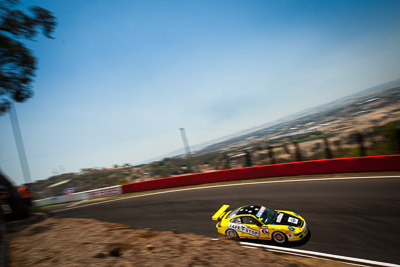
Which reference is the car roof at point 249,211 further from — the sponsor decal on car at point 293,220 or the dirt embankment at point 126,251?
the dirt embankment at point 126,251

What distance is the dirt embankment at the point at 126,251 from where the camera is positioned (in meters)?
4.54

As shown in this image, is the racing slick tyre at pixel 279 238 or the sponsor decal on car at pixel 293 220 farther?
the sponsor decal on car at pixel 293 220

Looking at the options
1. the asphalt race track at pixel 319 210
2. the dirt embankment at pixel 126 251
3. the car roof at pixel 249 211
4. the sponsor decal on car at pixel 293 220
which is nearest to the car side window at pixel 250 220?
the car roof at pixel 249 211

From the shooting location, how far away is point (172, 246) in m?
5.30

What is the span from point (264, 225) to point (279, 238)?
1.94 ft

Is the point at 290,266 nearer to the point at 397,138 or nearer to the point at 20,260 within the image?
the point at 20,260

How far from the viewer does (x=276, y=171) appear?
14.6 metres

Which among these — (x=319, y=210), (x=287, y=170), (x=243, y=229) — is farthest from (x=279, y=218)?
(x=287, y=170)

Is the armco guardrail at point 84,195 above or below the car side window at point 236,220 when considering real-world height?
above

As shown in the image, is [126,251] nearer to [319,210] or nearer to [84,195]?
[319,210]

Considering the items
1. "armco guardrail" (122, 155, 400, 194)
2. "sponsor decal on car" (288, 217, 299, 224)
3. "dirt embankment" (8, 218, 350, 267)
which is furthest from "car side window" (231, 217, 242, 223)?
"armco guardrail" (122, 155, 400, 194)

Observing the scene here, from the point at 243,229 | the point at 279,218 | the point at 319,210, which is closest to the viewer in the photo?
the point at 279,218

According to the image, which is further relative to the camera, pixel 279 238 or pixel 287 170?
pixel 287 170

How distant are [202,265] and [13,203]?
30.5 ft
